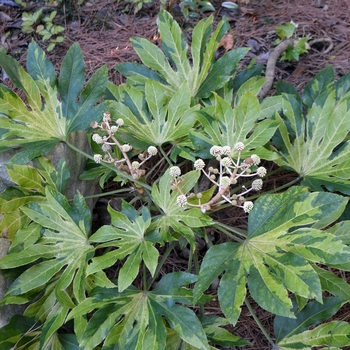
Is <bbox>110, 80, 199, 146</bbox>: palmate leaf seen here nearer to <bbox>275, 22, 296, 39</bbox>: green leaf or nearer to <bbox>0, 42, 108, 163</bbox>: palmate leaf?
<bbox>0, 42, 108, 163</bbox>: palmate leaf

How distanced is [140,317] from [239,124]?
2.00 ft

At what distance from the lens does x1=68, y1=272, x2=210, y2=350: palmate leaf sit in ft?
3.14

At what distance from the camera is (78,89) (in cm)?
129

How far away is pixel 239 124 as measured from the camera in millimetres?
1096

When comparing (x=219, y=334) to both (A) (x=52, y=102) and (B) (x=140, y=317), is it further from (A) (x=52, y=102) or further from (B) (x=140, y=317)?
(A) (x=52, y=102)

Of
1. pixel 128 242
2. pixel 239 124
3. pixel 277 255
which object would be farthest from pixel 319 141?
pixel 128 242

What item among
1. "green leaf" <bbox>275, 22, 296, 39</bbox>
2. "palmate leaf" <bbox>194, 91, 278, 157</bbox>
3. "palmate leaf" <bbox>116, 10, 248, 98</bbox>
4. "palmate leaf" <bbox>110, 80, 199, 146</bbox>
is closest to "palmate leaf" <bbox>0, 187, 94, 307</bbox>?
"palmate leaf" <bbox>110, 80, 199, 146</bbox>

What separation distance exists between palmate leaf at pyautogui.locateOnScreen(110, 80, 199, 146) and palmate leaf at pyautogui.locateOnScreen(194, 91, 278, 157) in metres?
0.07

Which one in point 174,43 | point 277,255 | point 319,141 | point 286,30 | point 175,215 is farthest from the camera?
point 286,30

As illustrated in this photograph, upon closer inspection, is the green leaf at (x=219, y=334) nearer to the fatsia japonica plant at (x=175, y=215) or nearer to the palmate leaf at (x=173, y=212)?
the fatsia japonica plant at (x=175, y=215)

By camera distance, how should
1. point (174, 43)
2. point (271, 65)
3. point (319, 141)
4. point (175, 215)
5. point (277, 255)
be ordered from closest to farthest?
point (277, 255) < point (175, 215) < point (319, 141) < point (174, 43) < point (271, 65)

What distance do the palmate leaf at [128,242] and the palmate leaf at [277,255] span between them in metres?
0.17

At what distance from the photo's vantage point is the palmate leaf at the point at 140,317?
96 cm

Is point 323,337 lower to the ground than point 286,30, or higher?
lower
